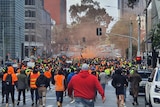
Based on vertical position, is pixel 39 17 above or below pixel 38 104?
above

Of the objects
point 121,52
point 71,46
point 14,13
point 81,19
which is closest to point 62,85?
point 14,13

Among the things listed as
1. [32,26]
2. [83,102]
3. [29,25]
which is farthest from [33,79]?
[29,25]

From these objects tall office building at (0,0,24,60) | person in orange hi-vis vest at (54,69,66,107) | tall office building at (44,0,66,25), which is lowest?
person in orange hi-vis vest at (54,69,66,107)

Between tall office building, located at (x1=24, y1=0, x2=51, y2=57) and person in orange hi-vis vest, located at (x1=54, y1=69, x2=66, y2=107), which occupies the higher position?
tall office building, located at (x1=24, y1=0, x2=51, y2=57)

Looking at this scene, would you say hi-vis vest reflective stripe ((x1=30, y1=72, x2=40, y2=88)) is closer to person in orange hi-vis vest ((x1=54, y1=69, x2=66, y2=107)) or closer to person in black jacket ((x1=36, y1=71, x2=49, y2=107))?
person in black jacket ((x1=36, y1=71, x2=49, y2=107))

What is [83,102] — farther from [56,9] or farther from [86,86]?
[56,9]

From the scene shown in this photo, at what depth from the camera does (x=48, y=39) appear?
14925 centimetres

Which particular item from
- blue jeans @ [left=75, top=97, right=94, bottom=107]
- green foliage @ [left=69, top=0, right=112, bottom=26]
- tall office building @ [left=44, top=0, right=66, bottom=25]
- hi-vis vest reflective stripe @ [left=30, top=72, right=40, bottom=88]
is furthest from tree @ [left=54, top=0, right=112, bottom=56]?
blue jeans @ [left=75, top=97, right=94, bottom=107]

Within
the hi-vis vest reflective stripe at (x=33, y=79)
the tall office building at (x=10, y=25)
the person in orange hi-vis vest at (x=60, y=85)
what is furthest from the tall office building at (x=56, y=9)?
the person in orange hi-vis vest at (x=60, y=85)

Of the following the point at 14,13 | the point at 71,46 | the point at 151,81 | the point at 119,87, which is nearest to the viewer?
the point at 151,81

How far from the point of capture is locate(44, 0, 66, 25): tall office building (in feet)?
556

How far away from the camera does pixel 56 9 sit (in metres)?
172

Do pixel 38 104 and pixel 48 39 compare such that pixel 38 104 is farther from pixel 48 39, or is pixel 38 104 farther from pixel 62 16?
pixel 62 16

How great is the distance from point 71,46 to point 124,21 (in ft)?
136
